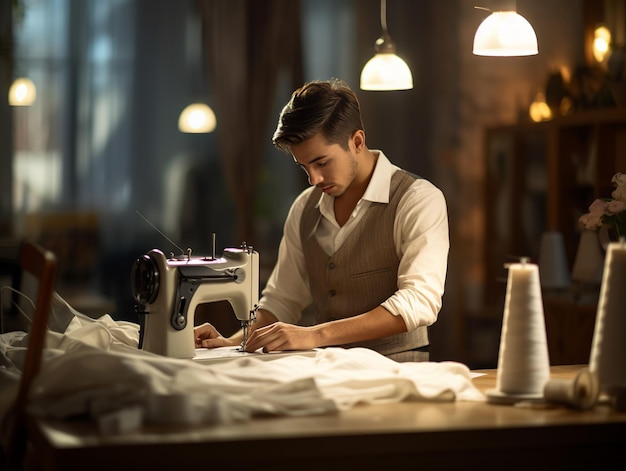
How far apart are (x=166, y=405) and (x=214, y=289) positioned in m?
0.91

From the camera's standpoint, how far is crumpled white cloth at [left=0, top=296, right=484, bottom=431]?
1948mm

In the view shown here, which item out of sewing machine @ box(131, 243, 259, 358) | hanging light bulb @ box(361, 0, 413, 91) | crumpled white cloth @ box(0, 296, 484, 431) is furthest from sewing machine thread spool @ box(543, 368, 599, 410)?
hanging light bulb @ box(361, 0, 413, 91)

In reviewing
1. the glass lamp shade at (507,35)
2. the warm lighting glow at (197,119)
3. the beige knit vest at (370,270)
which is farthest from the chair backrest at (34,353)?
the warm lighting glow at (197,119)

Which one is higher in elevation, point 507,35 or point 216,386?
point 507,35

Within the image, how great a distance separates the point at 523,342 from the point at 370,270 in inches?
41.2

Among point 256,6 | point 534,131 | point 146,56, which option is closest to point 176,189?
point 146,56

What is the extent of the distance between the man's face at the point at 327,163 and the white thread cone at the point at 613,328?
114 cm

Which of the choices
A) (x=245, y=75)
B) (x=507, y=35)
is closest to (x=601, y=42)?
(x=245, y=75)

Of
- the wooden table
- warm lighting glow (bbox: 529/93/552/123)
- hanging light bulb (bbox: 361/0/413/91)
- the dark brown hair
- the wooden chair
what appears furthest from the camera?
warm lighting glow (bbox: 529/93/552/123)

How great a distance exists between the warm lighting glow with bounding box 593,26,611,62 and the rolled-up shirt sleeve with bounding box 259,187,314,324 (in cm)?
367

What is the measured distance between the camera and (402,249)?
312 cm

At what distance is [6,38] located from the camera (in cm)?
590

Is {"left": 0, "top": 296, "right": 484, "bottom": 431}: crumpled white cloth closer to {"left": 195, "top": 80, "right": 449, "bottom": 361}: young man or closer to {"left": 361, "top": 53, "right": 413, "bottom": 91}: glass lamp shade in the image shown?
{"left": 195, "top": 80, "right": 449, "bottom": 361}: young man

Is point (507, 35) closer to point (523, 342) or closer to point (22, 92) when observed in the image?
point (523, 342)
